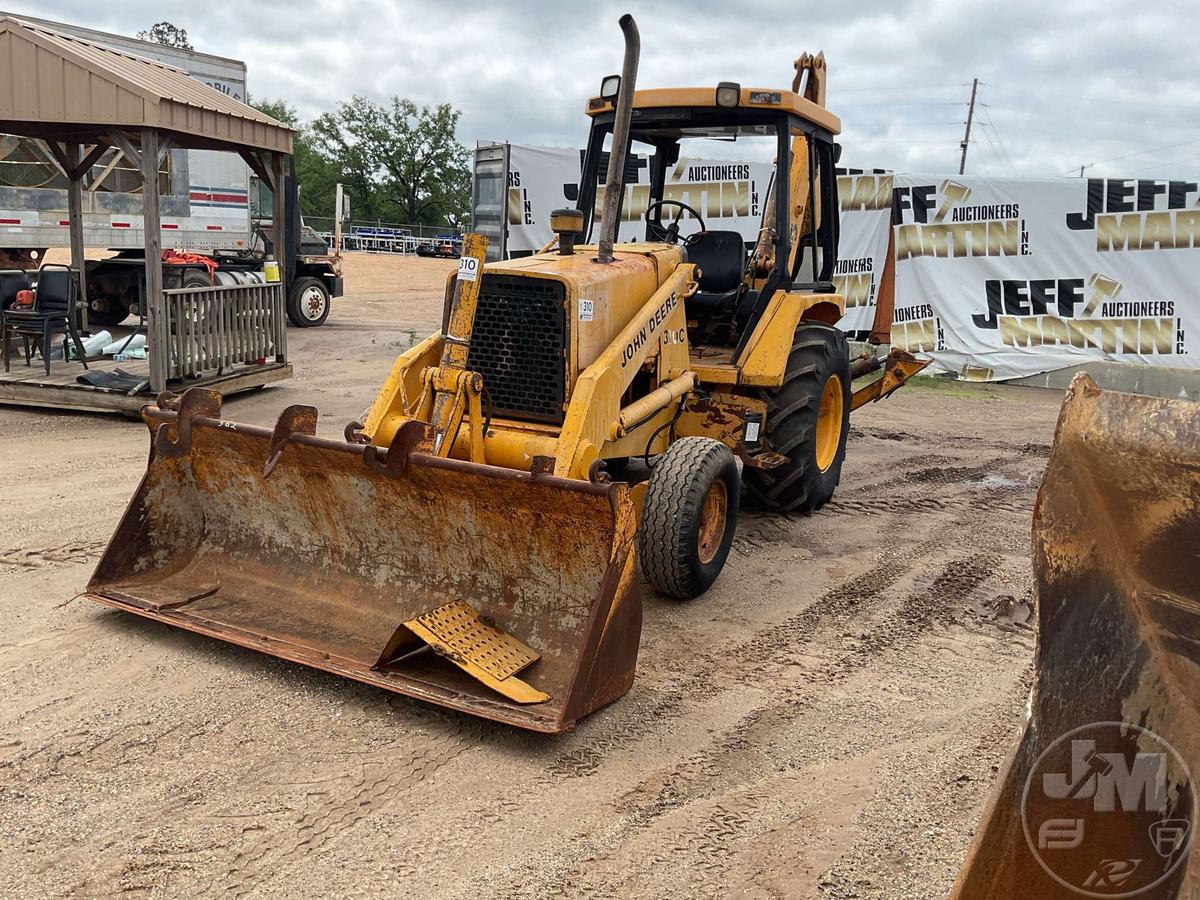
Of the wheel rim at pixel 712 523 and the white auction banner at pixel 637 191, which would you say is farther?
the white auction banner at pixel 637 191

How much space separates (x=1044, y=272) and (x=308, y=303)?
11.0 meters

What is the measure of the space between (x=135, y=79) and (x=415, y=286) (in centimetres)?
1907

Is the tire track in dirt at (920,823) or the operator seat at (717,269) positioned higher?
the operator seat at (717,269)

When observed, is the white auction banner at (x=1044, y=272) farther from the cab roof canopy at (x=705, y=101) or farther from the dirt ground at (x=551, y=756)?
the dirt ground at (x=551, y=756)

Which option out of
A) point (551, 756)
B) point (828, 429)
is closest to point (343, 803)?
point (551, 756)

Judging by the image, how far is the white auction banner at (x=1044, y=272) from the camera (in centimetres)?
1221

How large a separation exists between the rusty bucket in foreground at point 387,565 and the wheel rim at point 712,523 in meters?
1.17

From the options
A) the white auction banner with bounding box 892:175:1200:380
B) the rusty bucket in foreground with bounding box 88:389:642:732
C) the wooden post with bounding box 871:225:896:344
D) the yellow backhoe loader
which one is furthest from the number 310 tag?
the white auction banner with bounding box 892:175:1200:380

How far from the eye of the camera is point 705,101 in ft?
18.8

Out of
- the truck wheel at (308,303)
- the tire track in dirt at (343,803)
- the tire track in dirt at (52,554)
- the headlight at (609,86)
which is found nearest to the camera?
the tire track in dirt at (343,803)

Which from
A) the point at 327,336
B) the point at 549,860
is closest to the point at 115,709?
the point at 549,860

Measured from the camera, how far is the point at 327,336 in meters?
15.7

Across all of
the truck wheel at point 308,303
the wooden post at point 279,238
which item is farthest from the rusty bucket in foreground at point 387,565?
the truck wheel at point 308,303

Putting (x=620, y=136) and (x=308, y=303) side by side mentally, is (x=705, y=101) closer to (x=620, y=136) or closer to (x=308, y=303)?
(x=620, y=136)
